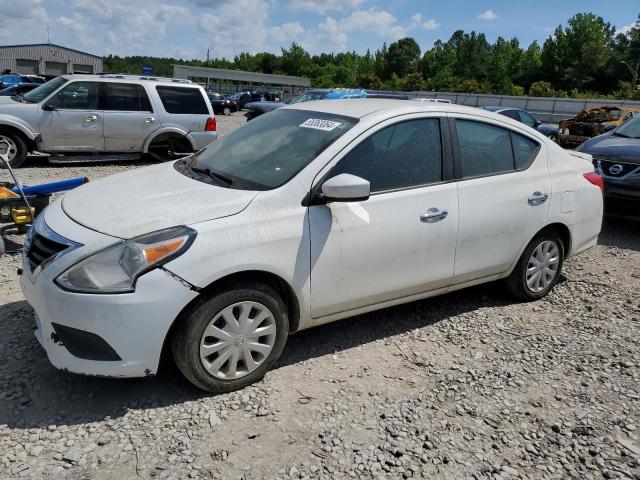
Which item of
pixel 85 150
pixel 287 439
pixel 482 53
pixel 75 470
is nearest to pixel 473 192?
pixel 287 439

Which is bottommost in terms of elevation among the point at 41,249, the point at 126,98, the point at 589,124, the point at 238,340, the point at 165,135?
the point at 238,340

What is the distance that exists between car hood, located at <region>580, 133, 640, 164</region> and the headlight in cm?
641

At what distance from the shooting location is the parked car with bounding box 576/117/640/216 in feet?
22.5

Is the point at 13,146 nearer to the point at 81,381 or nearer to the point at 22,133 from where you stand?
the point at 22,133

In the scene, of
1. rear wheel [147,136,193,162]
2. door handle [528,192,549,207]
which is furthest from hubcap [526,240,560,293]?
rear wheel [147,136,193,162]

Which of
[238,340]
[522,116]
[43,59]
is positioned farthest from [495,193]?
[43,59]

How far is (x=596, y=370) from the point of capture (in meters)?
3.78

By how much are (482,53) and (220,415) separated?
94634 mm

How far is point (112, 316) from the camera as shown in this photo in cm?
274

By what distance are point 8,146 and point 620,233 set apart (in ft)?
32.7

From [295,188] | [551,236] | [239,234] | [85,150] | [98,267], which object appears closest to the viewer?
[98,267]

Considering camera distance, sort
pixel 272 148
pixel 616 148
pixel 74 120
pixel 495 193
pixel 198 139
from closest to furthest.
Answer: pixel 272 148
pixel 495 193
pixel 616 148
pixel 74 120
pixel 198 139

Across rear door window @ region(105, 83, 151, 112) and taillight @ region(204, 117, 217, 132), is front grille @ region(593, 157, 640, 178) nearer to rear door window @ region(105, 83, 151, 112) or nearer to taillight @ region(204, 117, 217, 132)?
taillight @ region(204, 117, 217, 132)

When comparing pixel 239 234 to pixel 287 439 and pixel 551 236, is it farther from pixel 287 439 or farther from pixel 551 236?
pixel 551 236
